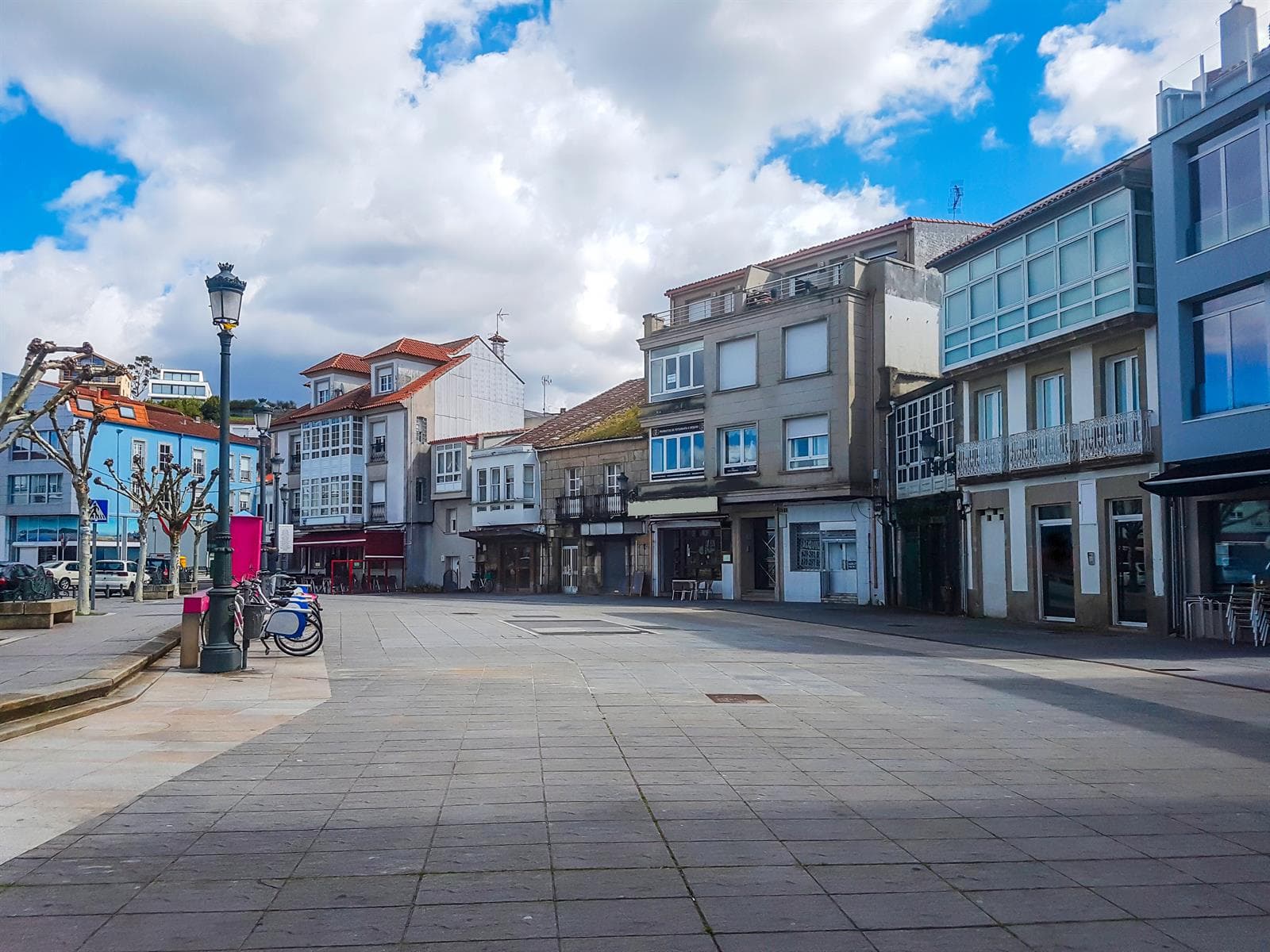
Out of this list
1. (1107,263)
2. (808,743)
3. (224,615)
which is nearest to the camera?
(808,743)

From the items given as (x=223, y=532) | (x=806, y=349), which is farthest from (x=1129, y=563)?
(x=223, y=532)

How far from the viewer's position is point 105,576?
1657 inches

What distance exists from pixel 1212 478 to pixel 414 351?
147ft

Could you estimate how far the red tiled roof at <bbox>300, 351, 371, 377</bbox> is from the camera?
6199 cm

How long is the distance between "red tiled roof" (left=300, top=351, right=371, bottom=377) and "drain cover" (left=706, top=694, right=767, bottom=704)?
53349mm

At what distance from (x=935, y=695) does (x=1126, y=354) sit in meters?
13.6

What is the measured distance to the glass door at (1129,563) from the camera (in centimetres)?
2202

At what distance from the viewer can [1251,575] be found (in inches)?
763

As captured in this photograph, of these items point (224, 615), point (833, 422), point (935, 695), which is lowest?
point (935, 695)

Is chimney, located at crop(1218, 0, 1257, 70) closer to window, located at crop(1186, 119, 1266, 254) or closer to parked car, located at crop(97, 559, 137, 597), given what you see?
window, located at crop(1186, 119, 1266, 254)

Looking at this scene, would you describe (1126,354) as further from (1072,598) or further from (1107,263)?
(1072,598)

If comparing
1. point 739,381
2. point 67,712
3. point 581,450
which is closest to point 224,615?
point 67,712

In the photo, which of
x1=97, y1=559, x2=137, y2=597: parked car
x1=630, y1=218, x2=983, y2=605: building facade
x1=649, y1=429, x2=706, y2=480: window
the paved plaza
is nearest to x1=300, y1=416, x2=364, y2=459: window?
x1=97, y1=559, x2=137, y2=597: parked car

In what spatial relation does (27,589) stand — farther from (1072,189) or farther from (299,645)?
(1072,189)
